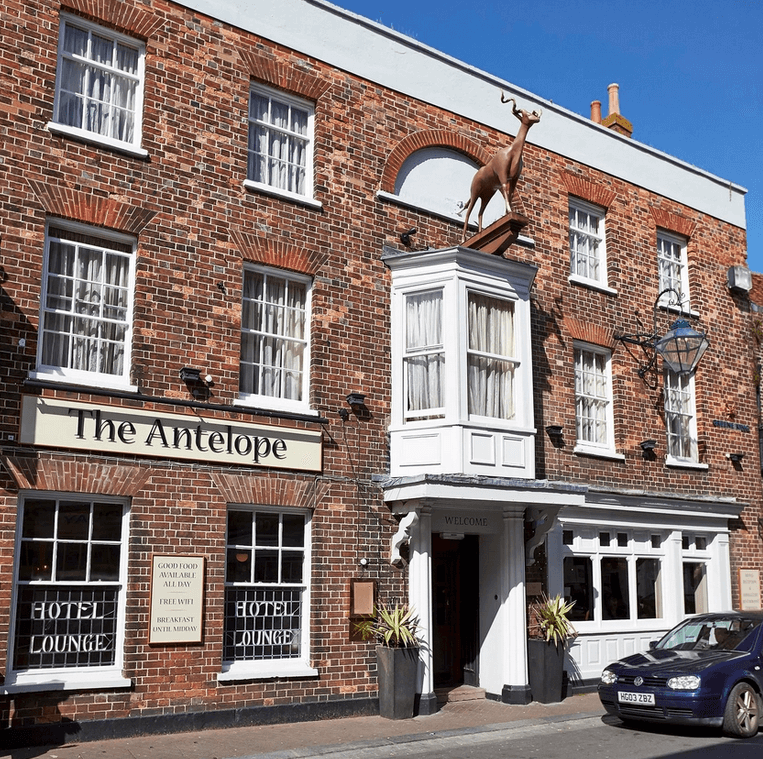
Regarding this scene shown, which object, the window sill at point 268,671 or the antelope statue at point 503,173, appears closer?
the window sill at point 268,671

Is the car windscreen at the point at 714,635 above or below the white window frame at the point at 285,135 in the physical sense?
below

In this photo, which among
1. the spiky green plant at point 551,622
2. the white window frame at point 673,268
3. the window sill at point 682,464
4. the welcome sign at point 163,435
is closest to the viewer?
the welcome sign at point 163,435

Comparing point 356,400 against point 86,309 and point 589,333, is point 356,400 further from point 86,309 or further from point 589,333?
point 589,333

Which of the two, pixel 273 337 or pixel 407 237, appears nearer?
pixel 273 337

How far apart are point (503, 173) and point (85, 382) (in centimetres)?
719

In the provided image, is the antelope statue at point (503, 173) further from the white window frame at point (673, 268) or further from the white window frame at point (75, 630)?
the white window frame at point (75, 630)

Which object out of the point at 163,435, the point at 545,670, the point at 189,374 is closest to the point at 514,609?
the point at 545,670

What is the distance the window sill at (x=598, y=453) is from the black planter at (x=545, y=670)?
3.45 m

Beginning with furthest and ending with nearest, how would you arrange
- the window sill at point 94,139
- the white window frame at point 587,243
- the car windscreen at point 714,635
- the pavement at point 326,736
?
the white window frame at point 587,243 → the car windscreen at point 714,635 → the window sill at point 94,139 → the pavement at point 326,736

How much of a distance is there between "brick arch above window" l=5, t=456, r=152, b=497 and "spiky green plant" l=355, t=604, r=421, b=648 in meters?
3.78

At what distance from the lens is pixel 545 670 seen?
548 inches

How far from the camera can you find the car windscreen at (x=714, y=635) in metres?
11.9

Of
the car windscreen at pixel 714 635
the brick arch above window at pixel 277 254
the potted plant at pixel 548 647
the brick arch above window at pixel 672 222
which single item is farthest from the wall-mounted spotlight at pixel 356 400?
the brick arch above window at pixel 672 222

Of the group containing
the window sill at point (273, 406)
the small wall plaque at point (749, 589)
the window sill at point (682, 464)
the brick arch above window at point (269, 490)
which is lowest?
the small wall plaque at point (749, 589)
